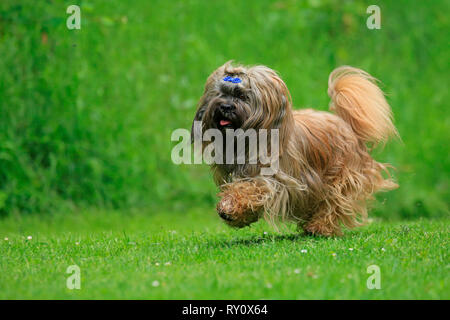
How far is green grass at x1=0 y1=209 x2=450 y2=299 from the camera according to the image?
4.64 m

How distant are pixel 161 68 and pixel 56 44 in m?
2.57

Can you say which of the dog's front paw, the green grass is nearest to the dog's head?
the dog's front paw

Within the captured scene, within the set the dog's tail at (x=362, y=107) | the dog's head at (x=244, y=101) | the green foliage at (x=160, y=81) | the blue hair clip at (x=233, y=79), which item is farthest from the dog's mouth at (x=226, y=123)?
the green foliage at (x=160, y=81)

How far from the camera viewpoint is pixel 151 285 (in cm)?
482

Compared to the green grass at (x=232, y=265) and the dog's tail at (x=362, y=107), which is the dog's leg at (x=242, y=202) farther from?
the dog's tail at (x=362, y=107)

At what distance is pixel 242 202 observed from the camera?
237 inches

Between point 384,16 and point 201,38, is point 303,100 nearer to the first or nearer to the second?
point 201,38

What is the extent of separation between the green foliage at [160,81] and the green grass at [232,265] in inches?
141

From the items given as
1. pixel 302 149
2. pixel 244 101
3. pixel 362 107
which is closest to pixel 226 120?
pixel 244 101

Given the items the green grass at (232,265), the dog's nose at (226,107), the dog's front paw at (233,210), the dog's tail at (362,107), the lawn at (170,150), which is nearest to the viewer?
the green grass at (232,265)

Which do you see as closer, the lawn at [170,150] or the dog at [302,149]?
the lawn at [170,150]

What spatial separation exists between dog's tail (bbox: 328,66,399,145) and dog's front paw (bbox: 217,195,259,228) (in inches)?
78.5

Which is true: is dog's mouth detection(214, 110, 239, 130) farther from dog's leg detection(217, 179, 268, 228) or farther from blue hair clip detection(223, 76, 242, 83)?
dog's leg detection(217, 179, 268, 228)

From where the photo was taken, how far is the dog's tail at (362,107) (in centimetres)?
739
